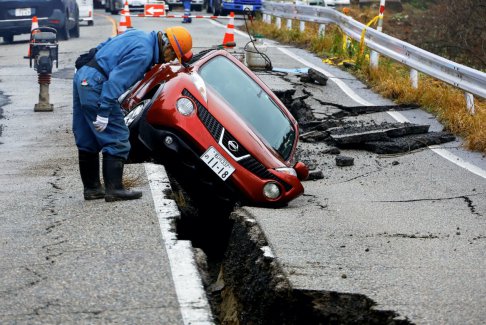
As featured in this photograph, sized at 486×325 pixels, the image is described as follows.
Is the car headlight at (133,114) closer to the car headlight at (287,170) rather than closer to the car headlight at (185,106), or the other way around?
the car headlight at (185,106)

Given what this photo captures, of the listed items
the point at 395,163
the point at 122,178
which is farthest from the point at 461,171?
the point at 122,178

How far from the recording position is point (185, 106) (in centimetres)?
801

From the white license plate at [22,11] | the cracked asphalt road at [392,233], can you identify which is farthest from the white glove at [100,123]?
the white license plate at [22,11]

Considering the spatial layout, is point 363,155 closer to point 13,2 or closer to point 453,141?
point 453,141

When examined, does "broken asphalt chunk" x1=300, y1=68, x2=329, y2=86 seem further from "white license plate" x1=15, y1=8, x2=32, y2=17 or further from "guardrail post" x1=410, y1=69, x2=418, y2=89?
"white license plate" x1=15, y1=8, x2=32, y2=17

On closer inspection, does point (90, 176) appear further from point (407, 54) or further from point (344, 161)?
point (407, 54)

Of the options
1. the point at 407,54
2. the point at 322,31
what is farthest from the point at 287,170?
the point at 322,31

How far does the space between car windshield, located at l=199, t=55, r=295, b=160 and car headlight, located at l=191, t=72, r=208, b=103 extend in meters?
0.19

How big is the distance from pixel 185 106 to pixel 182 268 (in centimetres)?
265

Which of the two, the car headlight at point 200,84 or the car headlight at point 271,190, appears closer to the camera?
the car headlight at point 271,190

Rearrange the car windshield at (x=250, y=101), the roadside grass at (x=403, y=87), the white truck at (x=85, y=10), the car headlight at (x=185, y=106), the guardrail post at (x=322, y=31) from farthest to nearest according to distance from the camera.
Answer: the white truck at (x=85, y=10) → the guardrail post at (x=322, y=31) → the roadside grass at (x=403, y=87) → the car windshield at (x=250, y=101) → the car headlight at (x=185, y=106)

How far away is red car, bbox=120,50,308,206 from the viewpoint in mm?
7848

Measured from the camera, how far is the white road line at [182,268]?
481 cm

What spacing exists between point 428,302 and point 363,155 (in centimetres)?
551
